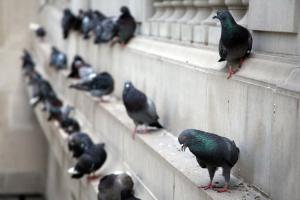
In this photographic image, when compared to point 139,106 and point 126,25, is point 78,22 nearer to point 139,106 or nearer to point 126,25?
point 126,25

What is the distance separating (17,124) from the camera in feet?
71.5

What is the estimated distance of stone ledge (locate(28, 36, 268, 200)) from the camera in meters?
4.88

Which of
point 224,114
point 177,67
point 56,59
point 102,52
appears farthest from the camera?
point 56,59

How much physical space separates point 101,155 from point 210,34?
290cm

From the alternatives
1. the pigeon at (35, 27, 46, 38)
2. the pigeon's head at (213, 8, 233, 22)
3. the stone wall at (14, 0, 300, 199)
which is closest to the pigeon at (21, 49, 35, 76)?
the pigeon at (35, 27, 46, 38)

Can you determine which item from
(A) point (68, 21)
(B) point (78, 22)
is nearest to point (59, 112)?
(B) point (78, 22)

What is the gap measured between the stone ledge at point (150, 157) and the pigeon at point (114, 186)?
19 centimetres

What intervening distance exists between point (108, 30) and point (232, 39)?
620cm

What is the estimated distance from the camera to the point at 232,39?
4875 mm

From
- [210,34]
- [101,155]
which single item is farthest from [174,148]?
[101,155]

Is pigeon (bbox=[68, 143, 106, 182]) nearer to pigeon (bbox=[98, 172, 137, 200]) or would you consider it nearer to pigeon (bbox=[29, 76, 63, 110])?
pigeon (bbox=[98, 172, 137, 200])

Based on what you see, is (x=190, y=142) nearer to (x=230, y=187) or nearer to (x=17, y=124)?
(x=230, y=187)

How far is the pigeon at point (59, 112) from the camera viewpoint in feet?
39.4

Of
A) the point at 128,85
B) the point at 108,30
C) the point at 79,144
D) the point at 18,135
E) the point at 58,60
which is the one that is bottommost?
the point at 18,135
